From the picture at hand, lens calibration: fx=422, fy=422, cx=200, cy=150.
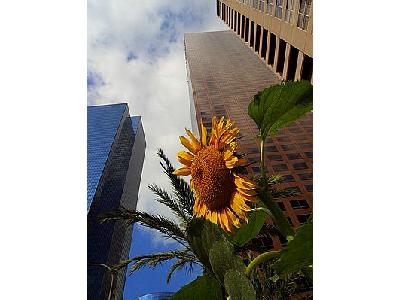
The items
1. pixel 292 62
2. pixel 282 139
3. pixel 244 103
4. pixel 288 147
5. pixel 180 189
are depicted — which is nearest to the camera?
pixel 180 189

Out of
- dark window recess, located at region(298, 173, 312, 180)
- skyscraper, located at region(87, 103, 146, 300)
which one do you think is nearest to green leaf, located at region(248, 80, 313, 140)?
dark window recess, located at region(298, 173, 312, 180)

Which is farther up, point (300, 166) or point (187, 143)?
point (300, 166)

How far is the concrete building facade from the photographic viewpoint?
1294 cm

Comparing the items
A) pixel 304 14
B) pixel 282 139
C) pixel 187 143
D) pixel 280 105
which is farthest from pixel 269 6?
pixel 280 105

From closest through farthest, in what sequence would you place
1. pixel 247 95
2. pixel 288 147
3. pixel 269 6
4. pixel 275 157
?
pixel 269 6
pixel 275 157
pixel 288 147
pixel 247 95

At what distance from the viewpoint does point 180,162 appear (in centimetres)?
95

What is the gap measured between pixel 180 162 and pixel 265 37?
20254 mm

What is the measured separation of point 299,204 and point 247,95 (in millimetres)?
20894

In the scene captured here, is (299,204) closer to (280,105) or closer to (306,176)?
(306,176)

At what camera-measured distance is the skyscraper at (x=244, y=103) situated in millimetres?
22614

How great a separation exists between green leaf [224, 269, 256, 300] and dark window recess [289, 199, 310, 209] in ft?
72.6

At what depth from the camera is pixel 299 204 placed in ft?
73.8
